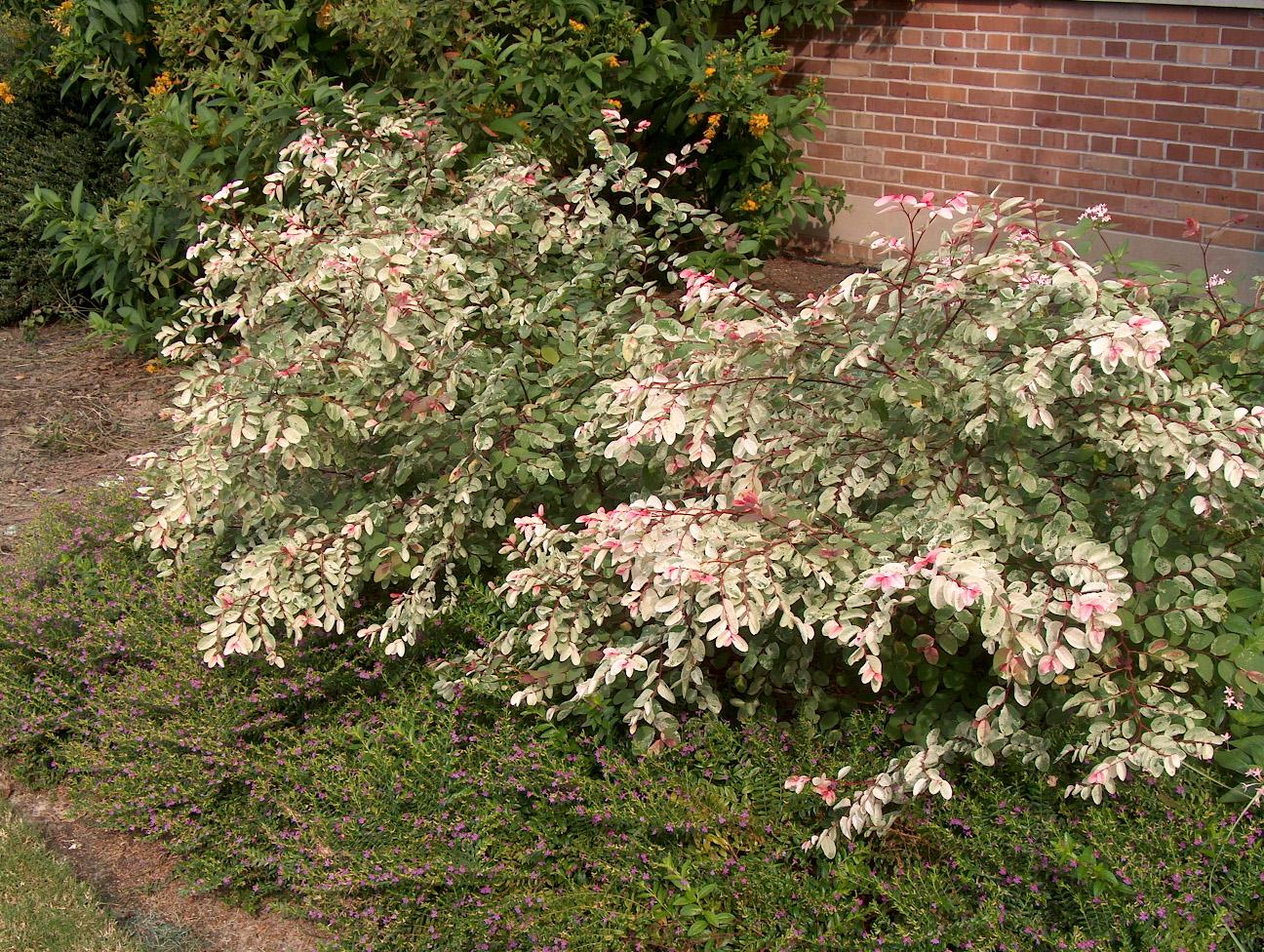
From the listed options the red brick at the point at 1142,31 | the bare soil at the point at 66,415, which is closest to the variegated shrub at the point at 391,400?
the bare soil at the point at 66,415

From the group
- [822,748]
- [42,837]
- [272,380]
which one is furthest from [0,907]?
[822,748]

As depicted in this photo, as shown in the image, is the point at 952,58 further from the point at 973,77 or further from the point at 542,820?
the point at 542,820

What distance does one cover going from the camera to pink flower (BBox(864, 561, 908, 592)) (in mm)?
2541

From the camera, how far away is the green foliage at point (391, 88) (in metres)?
6.04

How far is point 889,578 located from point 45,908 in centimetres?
214

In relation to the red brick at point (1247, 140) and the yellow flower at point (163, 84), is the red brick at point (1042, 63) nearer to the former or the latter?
the red brick at point (1247, 140)

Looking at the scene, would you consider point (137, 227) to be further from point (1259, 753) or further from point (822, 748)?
point (1259, 753)

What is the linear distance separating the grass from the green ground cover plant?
22cm

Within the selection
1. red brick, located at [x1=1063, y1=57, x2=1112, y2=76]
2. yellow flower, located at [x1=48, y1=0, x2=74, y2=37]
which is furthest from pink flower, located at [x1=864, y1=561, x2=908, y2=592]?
yellow flower, located at [x1=48, y1=0, x2=74, y2=37]

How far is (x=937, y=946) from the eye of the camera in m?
2.65

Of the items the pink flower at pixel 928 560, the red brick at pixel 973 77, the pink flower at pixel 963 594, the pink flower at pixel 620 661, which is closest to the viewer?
the pink flower at pixel 963 594

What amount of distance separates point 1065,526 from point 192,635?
7.92 feet

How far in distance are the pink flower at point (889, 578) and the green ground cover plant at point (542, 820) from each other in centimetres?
57

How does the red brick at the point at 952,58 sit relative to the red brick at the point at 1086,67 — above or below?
above
